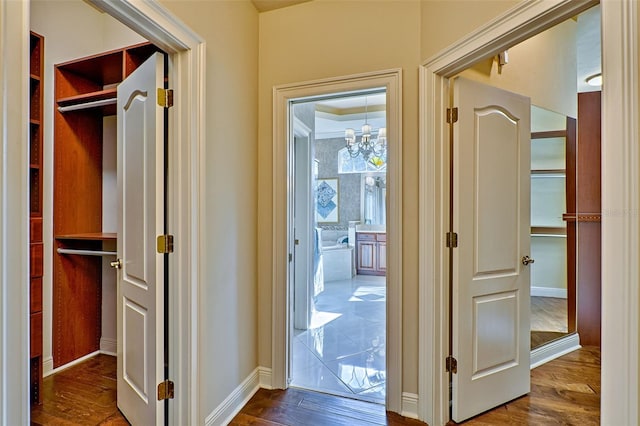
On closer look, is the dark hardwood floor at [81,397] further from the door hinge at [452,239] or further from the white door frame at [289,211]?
the door hinge at [452,239]

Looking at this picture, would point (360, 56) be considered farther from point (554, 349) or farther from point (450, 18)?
point (554, 349)

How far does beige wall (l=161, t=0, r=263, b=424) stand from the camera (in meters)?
1.84

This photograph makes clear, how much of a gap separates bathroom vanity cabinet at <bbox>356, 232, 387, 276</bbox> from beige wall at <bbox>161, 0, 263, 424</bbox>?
15.8ft

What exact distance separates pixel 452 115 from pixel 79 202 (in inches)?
119

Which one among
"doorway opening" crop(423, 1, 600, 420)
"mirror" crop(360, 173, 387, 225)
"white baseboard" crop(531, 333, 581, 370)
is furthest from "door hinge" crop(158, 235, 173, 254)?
"mirror" crop(360, 173, 387, 225)

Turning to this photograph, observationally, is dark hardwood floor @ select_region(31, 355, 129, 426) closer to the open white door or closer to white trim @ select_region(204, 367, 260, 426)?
white trim @ select_region(204, 367, 260, 426)

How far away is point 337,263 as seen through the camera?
21.3 feet

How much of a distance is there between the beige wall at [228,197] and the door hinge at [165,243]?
0.16m

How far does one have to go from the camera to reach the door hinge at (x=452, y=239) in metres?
2.03

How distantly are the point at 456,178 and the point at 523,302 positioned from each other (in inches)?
41.5

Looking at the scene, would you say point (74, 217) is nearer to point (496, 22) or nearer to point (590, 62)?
point (496, 22)

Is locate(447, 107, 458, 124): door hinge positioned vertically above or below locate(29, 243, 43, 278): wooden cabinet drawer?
above

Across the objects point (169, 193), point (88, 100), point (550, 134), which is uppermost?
point (88, 100)

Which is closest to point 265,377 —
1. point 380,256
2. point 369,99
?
point 369,99
